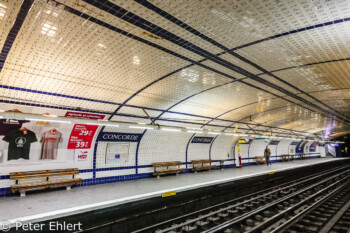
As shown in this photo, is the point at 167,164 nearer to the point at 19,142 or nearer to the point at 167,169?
the point at 167,169

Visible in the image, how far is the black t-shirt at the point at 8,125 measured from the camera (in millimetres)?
6857

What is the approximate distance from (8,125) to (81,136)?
2.40 m

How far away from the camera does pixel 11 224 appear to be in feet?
14.7

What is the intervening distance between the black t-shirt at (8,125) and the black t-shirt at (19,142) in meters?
0.12

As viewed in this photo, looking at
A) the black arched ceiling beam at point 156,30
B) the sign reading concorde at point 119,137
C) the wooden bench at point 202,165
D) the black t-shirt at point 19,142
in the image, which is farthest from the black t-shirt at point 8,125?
the wooden bench at point 202,165

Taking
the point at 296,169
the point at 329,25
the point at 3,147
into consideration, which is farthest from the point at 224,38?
the point at 296,169

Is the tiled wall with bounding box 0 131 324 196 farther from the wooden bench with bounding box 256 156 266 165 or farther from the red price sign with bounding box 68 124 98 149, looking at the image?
the wooden bench with bounding box 256 156 266 165

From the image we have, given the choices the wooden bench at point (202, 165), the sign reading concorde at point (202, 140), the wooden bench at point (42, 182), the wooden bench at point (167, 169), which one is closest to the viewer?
the wooden bench at point (42, 182)

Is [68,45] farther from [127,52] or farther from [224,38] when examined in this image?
[224,38]

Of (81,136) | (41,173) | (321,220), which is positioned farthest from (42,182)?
(321,220)

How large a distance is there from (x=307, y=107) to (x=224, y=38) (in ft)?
30.1

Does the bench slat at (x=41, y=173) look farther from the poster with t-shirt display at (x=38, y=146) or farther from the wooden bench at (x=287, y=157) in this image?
the wooden bench at (x=287, y=157)

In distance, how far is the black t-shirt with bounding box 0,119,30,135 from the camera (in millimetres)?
6857

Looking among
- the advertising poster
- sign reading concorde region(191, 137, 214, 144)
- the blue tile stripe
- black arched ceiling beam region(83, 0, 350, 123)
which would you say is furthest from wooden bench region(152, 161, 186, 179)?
the blue tile stripe
